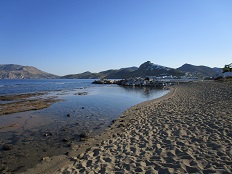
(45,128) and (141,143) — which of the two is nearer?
(141,143)

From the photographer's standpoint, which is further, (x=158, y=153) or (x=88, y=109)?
(x=88, y=109)

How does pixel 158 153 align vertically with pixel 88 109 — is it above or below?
above

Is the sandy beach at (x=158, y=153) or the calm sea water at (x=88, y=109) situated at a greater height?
the sandy beach at (x=158, y=153)

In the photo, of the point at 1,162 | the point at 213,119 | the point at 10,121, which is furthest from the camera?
the point at 10,121

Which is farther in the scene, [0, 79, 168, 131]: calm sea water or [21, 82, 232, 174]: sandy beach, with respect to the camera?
[0, 79, 168, 131]: calm sea water

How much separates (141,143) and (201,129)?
337 cm

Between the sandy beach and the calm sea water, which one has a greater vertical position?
the sandy beach

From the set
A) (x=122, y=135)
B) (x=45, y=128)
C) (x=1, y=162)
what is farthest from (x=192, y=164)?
(x=45, y=128)

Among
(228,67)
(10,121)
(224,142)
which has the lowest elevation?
(10,121)

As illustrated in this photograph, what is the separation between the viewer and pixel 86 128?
12.6 m

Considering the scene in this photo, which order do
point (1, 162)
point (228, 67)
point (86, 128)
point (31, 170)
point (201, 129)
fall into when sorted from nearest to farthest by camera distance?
point (31, 170), point (1, 162), point (201, 129), point (86, 128), point (228, 67)

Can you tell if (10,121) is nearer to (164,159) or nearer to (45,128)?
(45,128)

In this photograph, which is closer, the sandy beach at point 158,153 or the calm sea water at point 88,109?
the sandy beach at point 158,153

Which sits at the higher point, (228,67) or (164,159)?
(228,67)
